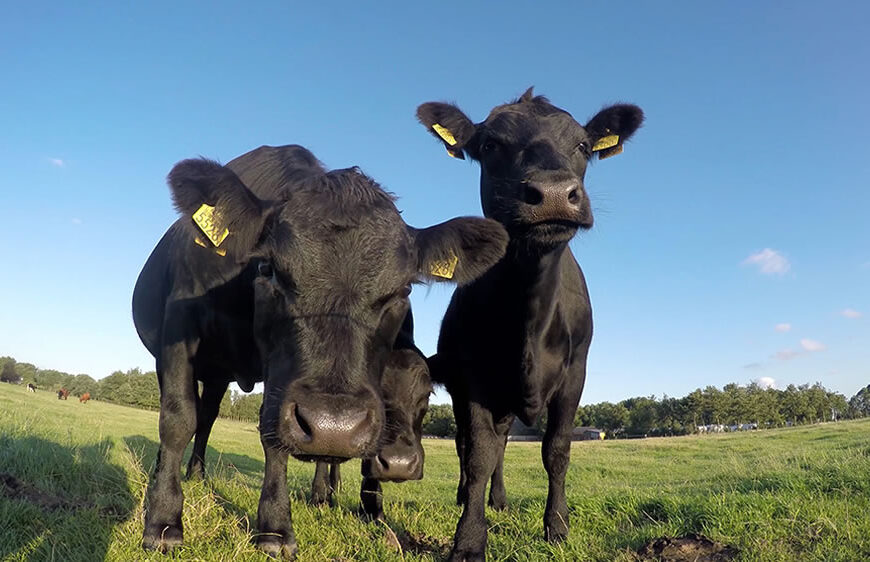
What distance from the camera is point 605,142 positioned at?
19.4 ft

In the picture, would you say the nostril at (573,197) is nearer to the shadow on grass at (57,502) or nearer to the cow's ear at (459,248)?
the cow's ear at (459,248)

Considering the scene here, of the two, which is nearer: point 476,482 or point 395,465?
point 395,465

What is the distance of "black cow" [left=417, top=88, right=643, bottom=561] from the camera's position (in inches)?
169

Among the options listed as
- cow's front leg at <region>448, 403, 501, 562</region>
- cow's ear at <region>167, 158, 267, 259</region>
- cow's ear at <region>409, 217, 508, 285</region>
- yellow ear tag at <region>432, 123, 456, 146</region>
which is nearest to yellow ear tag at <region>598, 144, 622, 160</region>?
yellow ear tag at <region>432, 123, 456, 146</region>

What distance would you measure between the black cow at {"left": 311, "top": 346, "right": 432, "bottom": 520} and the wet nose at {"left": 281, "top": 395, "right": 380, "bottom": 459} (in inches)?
27.7

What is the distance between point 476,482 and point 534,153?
100 inches

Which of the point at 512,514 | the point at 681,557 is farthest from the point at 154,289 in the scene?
the point at 681,557

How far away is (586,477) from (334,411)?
49.0 feet

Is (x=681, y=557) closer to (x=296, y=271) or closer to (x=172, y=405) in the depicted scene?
(x=296, y=271)

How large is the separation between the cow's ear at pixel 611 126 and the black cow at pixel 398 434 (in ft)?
8.62

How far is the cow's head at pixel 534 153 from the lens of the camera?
4164mm

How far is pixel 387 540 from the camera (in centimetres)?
437

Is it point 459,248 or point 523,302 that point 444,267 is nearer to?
point 459,248

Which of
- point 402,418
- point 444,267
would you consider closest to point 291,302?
point 444,267
